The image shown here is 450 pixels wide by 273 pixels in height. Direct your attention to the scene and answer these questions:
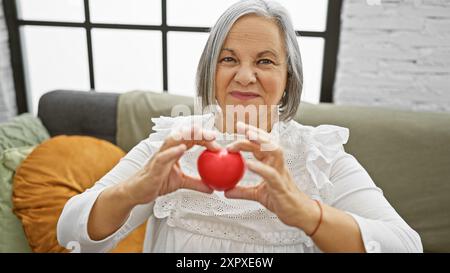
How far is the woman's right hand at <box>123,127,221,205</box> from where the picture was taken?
0.34m

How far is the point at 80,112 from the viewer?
0.84 metres

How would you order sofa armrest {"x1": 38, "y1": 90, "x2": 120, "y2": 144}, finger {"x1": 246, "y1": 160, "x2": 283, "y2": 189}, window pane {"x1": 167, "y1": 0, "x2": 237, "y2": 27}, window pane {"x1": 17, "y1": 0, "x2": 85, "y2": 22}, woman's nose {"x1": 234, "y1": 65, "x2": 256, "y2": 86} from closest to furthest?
finger {"x1": 246, "y1": 160, "x2": 283, "y2": 189} → woman's nose {"x1": 234, "y1": 65, "x2": 256, "y2": 86} → window pane {"x1": 167, "y1": 0, "x2": 237, "y2": 27} → window pane {"x1": 17, "y1": 0, "x2": 85, "y2": 22} → sofa armrest {"x1": 38, "y1": 90, "x2": 120, "y2": 144}

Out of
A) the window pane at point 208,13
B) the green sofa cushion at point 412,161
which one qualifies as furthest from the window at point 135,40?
the green sofa cushion at point 412,161

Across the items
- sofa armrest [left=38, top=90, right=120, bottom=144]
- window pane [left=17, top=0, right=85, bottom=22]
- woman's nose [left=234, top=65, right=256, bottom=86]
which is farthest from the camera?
sofa armrest [left=38, top=90, right=120, bottom=144]

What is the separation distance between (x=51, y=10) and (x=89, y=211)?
424 millimetres

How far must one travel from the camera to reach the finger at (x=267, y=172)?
33 centimetres

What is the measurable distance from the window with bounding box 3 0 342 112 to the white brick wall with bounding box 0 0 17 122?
15mm

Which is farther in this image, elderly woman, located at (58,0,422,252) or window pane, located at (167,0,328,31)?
window pane, located at (167,0,328,31)

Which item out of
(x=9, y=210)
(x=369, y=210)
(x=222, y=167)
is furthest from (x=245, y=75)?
(x=9, y=210)

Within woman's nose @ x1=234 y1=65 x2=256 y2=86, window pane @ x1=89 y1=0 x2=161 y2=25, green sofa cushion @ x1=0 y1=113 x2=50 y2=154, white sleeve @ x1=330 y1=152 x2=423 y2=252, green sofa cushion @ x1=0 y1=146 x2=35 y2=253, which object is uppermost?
window pane @ x1=89 y1=0 x2=161 y2=25

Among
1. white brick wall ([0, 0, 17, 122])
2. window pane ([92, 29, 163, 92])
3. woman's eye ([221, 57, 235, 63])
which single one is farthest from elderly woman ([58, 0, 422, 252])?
white brick wall ([0, 0, 17, 122])

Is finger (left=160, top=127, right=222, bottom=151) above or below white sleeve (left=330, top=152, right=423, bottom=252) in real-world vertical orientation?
above

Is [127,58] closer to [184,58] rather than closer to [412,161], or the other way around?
[184,58]

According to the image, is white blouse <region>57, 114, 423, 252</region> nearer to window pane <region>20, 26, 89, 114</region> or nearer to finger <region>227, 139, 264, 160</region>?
finger <region>227, 139, 264, 160</region>
